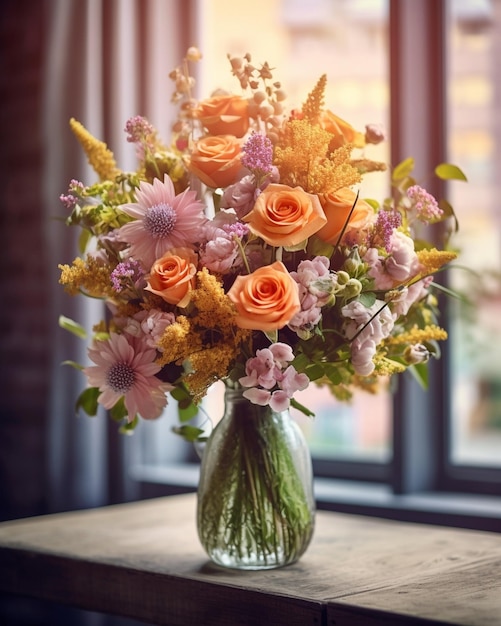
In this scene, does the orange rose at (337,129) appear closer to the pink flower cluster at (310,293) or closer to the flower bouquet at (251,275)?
the flower bouquet at (251,275)

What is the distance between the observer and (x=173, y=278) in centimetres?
121

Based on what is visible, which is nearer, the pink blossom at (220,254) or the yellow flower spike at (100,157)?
the pink blossom at (220,254)

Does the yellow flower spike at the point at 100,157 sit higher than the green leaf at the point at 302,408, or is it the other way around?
the yellow flower spike at the point at 100,157

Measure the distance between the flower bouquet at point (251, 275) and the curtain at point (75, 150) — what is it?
97cm

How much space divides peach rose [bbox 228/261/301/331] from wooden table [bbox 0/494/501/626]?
36 centimetres

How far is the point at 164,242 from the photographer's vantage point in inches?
49.9

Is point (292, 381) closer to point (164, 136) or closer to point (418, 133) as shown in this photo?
point (418, 133)

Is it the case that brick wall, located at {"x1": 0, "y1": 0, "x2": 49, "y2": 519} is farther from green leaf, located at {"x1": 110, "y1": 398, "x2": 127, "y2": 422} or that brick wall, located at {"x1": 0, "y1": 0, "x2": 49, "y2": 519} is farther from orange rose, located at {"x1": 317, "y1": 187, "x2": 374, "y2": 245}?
orange rose, located at {"x1": 317, "y1": 187, "x2": 374, "y2": 245}

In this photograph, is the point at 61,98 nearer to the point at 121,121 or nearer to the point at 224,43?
the point at 121,121

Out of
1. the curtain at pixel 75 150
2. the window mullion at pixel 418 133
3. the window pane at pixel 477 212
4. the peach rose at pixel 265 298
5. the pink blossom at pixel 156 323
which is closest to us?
the peach rose at pixel 265 298

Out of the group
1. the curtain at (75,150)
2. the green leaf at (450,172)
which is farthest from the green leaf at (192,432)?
the curtain at (75,150)

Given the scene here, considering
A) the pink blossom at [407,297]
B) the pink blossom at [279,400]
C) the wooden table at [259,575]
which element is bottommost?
the wooden table at [259,575]

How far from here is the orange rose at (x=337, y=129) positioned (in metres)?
1.34

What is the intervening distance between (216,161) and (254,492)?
0.46 m
